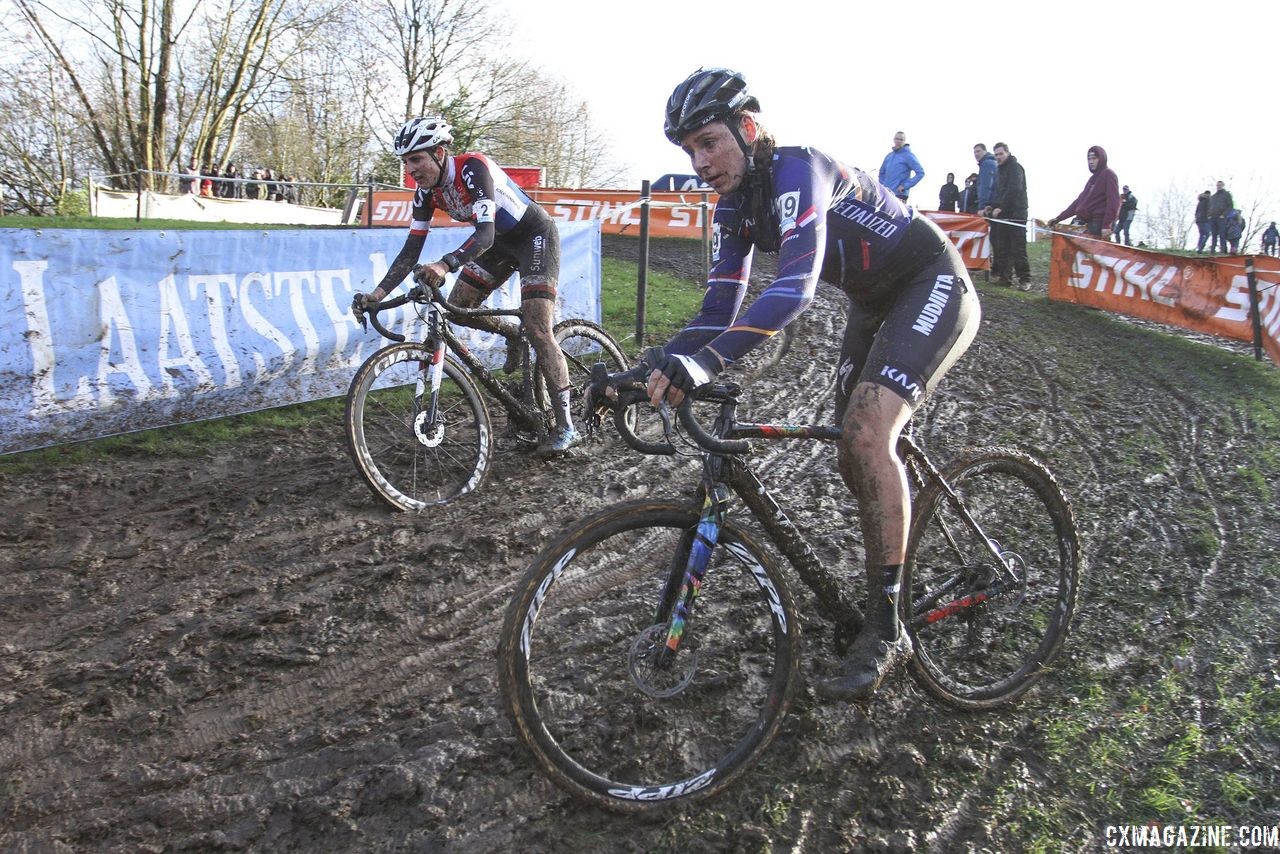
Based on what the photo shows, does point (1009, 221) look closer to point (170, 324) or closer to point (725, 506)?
point (170, 324)

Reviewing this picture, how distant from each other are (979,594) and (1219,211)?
93.1 ft

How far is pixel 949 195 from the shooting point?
22547 mm

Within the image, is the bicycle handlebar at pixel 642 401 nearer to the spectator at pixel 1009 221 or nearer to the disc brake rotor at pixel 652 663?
the disc brake rotor at pixel 652 663

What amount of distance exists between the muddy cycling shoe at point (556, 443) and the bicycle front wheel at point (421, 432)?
521mm

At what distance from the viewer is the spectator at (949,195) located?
73.3ft

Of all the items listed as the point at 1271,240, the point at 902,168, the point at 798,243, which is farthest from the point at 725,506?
the point at 1271,240

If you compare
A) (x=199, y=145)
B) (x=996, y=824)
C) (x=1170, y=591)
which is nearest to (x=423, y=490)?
(x=996, y=824)

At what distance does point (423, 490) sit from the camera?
5617 millimetres

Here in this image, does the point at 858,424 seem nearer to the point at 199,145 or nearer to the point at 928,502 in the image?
the point at 928,502

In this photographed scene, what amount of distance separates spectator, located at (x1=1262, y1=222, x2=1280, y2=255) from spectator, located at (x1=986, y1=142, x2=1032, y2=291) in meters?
22.5

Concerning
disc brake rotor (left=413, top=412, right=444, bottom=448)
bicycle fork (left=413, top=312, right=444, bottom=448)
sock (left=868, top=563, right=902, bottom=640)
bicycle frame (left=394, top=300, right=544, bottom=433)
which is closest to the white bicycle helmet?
bicycle frame (left=394, top=300, right=544, bottom=433)

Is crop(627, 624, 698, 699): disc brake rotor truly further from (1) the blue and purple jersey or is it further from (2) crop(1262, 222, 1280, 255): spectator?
(2) crop(1262, 222, 1280, 255): spectator

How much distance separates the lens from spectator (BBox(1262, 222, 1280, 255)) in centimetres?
3109

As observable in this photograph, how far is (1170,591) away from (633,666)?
3.35m
